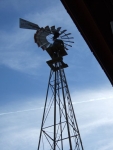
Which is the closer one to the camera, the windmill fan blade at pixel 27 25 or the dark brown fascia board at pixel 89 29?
the dark brown fascia board at pixel 89 29

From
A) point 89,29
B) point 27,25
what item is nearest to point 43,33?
point 27,25

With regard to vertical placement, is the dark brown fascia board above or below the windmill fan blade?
below

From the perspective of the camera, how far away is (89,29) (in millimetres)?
4148

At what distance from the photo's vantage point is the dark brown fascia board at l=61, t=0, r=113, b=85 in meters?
3.87

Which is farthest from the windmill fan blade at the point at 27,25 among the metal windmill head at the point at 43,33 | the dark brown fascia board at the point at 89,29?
the dark brown fascia board at the point at 89,29

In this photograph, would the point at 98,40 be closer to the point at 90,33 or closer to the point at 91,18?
the point at 90,33

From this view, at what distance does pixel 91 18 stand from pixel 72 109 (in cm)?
1392

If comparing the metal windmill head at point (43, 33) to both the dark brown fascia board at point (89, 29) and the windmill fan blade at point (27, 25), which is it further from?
the dark brown fascia board at point (89, 29)

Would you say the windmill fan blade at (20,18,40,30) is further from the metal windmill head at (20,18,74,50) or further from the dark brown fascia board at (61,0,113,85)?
the dark brown fascia board at (61,0,113,85)

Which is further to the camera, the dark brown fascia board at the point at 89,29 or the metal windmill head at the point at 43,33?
the metal windmill head at the point at 43,33

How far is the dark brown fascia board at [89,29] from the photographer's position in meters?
3.87

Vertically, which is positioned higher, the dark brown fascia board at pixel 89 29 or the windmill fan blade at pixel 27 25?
the windmill fan blade at pixel 27 25

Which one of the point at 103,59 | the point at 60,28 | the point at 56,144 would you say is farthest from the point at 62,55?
the point at 103,59

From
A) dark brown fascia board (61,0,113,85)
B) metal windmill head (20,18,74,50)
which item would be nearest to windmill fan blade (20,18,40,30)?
metal windmill head (20,18,74,50)
